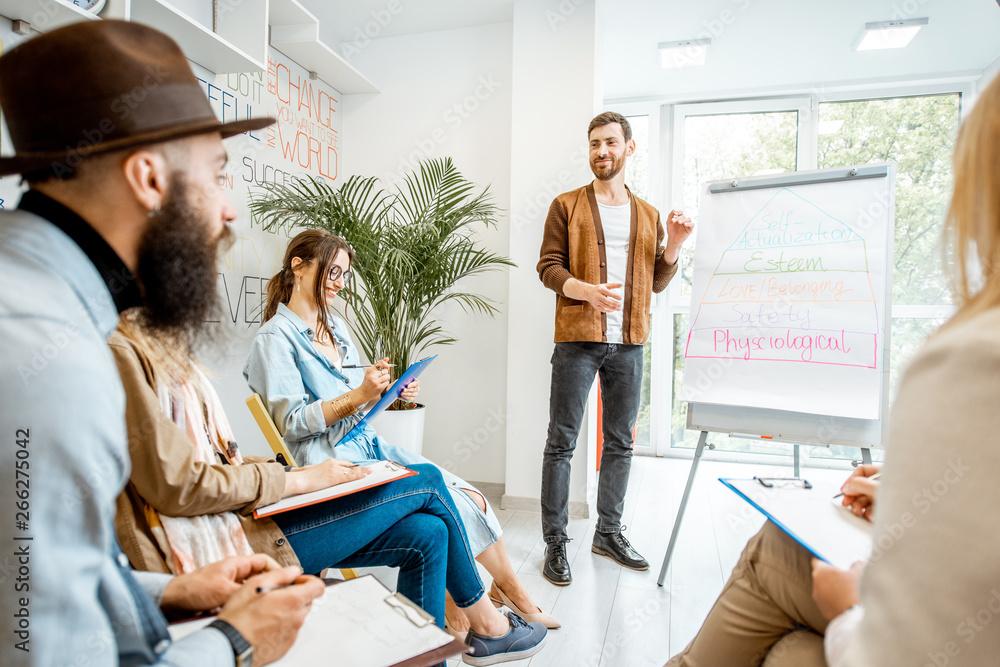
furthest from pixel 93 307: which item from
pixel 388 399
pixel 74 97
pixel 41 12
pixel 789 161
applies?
pixel 789 161

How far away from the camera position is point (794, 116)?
3775 millimetres

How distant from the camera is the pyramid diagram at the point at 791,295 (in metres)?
1.89

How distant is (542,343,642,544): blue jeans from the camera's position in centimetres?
235

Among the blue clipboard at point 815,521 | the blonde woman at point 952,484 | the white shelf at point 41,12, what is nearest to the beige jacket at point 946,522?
the blonde woman at point 952,484

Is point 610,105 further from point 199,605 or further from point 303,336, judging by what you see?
point 199,605

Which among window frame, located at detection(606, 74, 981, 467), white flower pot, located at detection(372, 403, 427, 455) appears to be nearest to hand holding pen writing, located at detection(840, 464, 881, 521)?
white flower pot, located at detection(372, 403, 427, 455)

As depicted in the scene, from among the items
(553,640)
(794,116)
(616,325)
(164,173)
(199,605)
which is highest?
(794,116)

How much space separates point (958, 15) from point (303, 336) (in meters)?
3.44

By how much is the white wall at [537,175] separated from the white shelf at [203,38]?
1252 millimetres

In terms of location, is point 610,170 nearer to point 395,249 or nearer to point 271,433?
point 395,249

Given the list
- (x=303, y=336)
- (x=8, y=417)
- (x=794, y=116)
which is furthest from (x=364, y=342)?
(x=794, y=116)

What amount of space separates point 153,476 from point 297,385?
0.76 meters

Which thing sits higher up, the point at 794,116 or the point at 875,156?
the point at 794,116

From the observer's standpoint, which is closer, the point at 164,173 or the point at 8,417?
the point at 8,417
